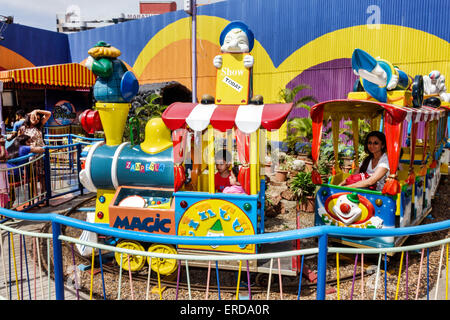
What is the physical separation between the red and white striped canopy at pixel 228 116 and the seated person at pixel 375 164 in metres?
1.81

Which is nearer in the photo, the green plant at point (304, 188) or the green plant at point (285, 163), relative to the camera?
the green plant at point (304, 188)

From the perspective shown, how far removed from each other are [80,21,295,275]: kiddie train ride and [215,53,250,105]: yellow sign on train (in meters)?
0.01

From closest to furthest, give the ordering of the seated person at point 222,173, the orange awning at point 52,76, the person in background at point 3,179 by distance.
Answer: the seated person at point 222,173, the person in background at point 3,179, the orange awning at point 52,76

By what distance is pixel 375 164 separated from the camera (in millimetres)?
5477

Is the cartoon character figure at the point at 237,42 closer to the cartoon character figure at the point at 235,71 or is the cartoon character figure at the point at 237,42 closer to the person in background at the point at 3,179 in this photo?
the cartoon character figure at the point at 235,71

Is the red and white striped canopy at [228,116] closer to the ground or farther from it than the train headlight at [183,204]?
farther from it

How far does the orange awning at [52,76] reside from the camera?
1367 centimetres

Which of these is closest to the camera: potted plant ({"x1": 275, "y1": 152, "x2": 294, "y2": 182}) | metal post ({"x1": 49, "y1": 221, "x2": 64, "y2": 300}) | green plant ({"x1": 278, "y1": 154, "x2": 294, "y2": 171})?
metal post ({"x1": 49, "y1": 221, "x2": 64, "y2": 300})

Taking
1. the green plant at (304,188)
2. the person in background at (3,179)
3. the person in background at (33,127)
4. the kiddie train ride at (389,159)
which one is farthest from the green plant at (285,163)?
the person in background at (3,179)

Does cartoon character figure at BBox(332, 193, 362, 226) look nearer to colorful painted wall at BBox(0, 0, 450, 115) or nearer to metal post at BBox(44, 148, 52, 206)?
metal post at BBox(44, 148, 52, 206)

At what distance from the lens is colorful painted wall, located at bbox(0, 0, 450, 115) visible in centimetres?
1154

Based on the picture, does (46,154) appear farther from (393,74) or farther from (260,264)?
(393,74)

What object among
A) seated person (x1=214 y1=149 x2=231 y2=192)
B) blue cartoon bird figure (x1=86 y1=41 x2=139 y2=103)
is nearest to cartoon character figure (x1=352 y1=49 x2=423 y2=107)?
seated person (x1=214 y1=149 x2=231 y2=192)

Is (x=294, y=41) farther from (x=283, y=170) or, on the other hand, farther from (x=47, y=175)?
(x=47, y=175)
